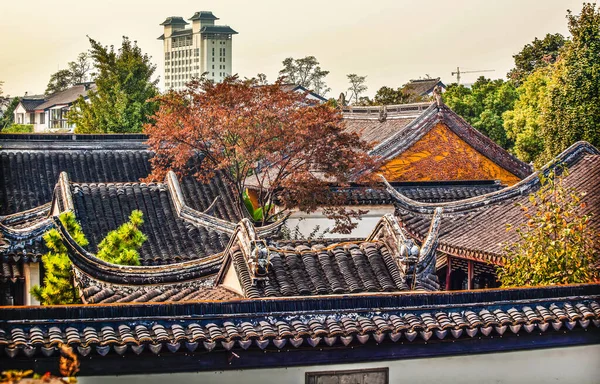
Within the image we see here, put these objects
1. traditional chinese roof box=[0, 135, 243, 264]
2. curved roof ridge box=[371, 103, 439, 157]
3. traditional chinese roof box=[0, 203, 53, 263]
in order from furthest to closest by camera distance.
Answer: curved roof ridge box=[371, 103, 439, 157]
traditional chinese roof box=[0, 135, 243, 264]
traditional chinese roof box=[0, 203, 53, 263]

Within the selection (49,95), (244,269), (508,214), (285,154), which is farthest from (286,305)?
(49,95)

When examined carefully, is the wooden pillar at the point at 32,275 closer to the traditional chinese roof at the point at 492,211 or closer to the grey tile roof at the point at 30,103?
the traditional chinese roof at the point at 492,211

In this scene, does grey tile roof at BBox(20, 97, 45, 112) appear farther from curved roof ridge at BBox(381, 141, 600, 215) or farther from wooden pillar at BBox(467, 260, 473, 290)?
wooden pillar at BBox(467, 260, 473, 290)

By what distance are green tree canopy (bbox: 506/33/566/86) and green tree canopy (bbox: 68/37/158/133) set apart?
968 inches

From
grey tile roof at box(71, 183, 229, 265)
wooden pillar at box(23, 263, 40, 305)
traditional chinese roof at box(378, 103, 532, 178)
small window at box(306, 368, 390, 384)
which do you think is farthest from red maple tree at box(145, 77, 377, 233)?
small window at box(306, 368, 390, 384)

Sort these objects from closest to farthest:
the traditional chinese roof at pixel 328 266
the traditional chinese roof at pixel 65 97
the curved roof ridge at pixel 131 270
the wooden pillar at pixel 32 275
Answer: the traditional chinese roof at pixel 328 266, the curved roof ridge at pixel 131 270, the wooden pillar at pixel 32 275, the traditional chinese roof at pixel 65 97

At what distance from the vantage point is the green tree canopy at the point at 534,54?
5031 centimetres

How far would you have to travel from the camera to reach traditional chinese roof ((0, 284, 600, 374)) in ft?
21.4

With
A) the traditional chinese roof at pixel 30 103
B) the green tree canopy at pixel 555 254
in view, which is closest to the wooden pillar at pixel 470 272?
the green tree canopy at pixel 555 254

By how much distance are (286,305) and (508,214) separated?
31.7ft

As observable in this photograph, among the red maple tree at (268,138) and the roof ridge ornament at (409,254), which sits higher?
the red maple tree at (268,138)

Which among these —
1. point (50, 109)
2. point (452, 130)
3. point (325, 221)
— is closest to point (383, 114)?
point (452, 130)

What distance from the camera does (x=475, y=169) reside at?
23.6 metres

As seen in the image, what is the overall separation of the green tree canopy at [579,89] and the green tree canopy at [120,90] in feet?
49.0
